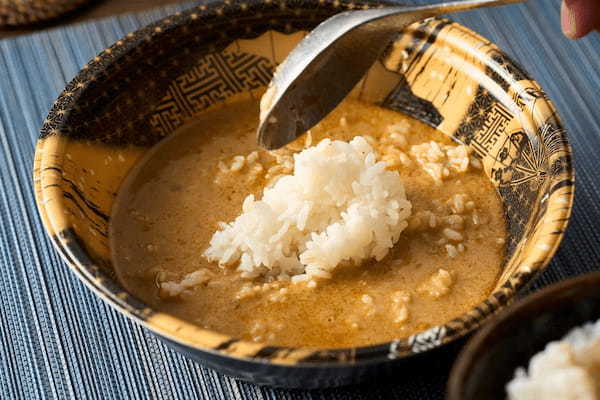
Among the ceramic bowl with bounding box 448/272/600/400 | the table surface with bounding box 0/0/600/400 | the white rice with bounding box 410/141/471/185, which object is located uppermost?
the ceramic bowl with bounding box 448/272/600/400

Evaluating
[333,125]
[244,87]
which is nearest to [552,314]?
[333,125]

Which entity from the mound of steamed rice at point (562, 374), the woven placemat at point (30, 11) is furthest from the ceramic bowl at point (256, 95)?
the woven placemat at point (30, 11)

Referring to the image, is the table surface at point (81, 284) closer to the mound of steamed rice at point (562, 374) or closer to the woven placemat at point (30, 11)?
the woven placemat at point (30, 11)

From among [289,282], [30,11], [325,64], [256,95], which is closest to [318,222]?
[289,282]

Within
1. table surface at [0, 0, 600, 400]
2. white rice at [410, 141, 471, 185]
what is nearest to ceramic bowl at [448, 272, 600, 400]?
table surface at [0, 0, 600, 400]

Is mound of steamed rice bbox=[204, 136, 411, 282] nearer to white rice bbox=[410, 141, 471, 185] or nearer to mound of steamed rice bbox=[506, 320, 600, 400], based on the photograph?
white rice bbox=[410, 141, 471, 185]
